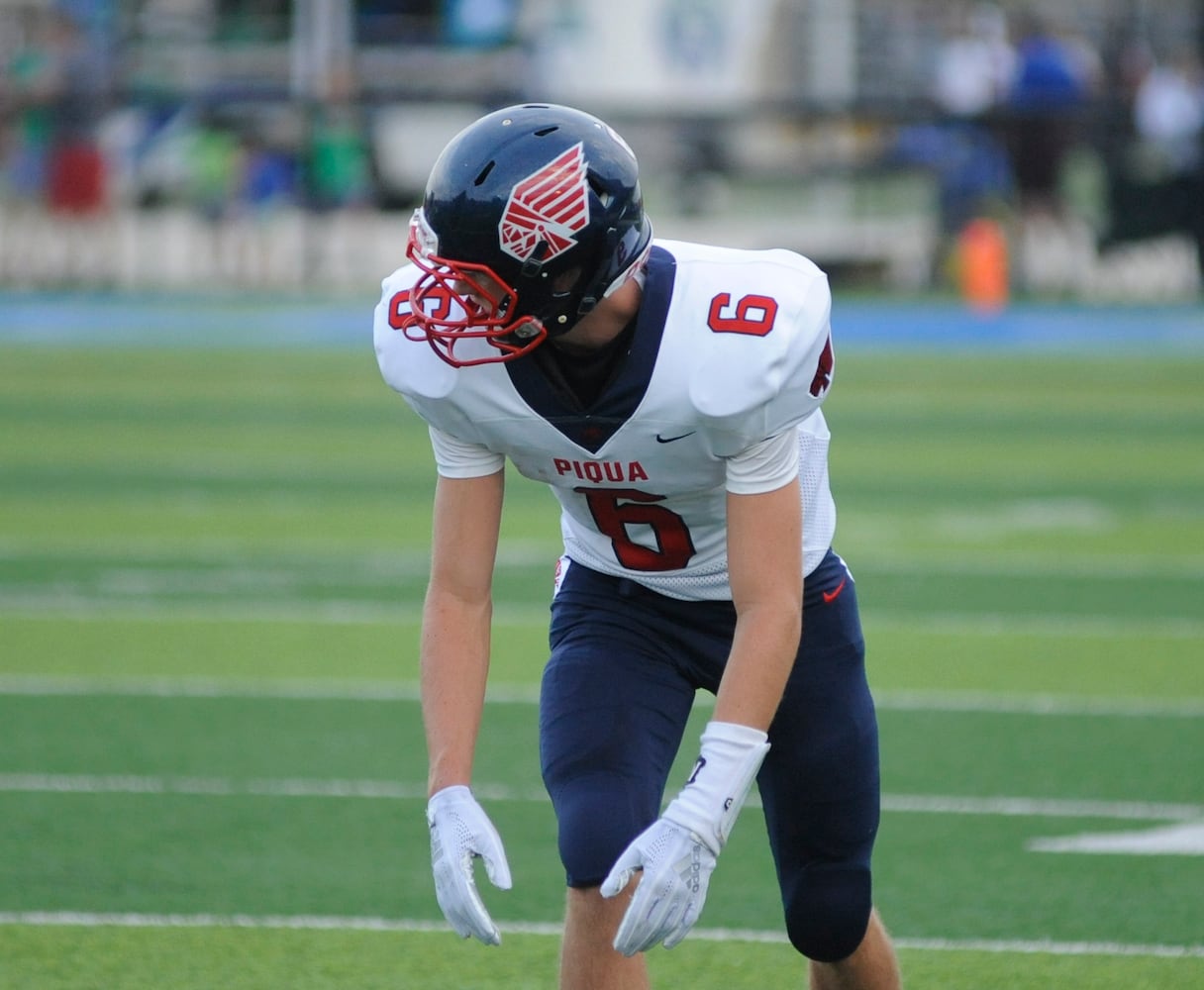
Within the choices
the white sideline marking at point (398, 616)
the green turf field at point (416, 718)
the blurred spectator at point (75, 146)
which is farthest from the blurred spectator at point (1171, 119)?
the white sideline marking at point (398, 616)

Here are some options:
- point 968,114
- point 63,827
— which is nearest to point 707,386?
point 63,827

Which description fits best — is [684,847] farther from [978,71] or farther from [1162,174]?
[978,71]

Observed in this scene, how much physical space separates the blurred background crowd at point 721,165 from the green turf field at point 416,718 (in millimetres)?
6460

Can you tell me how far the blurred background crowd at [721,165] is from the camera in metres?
18.3

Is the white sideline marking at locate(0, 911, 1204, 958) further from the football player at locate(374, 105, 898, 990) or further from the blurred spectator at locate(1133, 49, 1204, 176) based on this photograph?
the blurred spectator at locate(1133, 49, 1204, 176)

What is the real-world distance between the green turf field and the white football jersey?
44.7 inches

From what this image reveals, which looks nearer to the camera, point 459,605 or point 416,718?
point 459,605

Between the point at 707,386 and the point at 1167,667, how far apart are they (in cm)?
402

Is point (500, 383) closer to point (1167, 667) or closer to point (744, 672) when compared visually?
point (744, 672)

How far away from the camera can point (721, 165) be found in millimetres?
19547

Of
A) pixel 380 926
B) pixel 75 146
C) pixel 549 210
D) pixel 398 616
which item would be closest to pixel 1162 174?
pixel 75 146

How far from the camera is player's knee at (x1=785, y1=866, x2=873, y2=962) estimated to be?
10.8ft

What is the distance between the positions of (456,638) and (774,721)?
1.71 ft

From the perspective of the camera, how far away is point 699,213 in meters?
19.7
